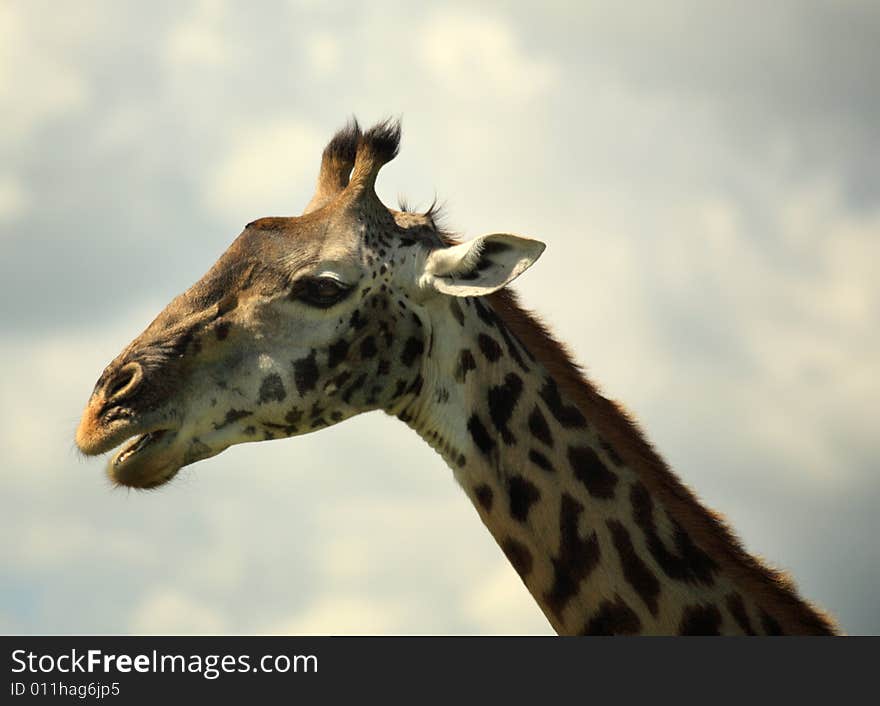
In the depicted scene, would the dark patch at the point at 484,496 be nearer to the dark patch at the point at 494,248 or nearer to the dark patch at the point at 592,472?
the dark patch at the point at 592,472

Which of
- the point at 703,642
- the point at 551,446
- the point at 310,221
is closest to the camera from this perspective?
the point at 703,642

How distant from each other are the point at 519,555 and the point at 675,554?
1.23 metres

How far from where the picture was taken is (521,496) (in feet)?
33.9

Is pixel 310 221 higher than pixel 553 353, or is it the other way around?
pixel 310 221

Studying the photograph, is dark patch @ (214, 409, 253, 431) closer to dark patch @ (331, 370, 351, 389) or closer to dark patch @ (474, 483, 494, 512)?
dark patch @ (331, 370, 351, 389)

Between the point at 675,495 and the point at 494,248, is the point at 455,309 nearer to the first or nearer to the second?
the point at 494,248

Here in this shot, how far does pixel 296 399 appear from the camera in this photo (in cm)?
1059

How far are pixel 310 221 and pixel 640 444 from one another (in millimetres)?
3391

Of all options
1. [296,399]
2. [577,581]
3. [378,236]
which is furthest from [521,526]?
[378,236]

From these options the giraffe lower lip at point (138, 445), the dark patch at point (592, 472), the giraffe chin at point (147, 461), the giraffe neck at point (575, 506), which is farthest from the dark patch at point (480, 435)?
the giraffe lower lip at point (138, 445)

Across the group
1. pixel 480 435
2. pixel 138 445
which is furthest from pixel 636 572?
pixel 138 445

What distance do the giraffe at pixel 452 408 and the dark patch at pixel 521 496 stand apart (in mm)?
11

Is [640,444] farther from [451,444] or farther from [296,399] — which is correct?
[296,399]

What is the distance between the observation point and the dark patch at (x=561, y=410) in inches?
423
